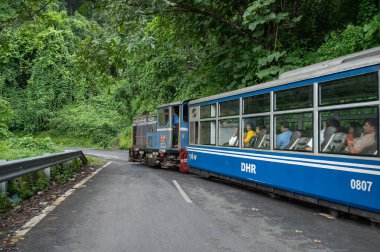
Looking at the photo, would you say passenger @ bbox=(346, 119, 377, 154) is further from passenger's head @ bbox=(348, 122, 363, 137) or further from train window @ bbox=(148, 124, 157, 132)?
train window @ bbox=(148, 124, 157, 132)

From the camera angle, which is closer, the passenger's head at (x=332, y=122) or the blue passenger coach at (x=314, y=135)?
the blue passenger coach at (x=314, y=135)

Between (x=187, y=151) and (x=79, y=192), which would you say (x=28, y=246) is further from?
(x=187, y=151)

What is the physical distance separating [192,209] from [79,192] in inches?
144

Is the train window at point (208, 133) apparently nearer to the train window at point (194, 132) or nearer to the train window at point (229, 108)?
the train window at point (194, 132)

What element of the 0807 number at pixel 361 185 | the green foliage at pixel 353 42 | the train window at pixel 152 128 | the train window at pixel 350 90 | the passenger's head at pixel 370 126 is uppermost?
the green foliage at pixel 353 42

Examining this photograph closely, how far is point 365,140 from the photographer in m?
6.62

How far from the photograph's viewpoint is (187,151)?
14617 mm

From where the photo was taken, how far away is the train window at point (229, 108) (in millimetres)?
10896

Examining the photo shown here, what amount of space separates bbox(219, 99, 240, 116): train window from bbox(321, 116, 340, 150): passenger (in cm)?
354

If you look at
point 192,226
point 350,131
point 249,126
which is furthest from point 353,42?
point 192,226

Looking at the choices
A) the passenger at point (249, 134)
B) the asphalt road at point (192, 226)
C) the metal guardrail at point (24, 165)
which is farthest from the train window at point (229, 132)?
the metal guardrail at point (24, 165)

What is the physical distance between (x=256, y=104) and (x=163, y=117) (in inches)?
345

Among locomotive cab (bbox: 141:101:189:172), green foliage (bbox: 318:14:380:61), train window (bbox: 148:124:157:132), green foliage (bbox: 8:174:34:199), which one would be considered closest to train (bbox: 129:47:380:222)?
locomotive cab (bbox: 141:101:189:172)

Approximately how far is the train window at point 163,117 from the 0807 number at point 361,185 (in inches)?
458
